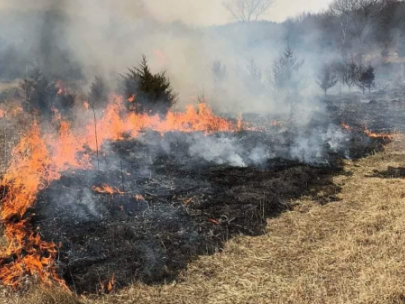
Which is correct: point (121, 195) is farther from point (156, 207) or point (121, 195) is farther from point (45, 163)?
point (45, 163)

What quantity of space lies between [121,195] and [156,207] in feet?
3.30

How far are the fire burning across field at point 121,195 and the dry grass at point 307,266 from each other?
440 mm

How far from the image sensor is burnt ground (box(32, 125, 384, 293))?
20.2 feet

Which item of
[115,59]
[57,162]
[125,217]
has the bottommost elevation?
[125,217]

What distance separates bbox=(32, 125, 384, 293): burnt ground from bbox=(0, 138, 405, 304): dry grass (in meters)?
0.35

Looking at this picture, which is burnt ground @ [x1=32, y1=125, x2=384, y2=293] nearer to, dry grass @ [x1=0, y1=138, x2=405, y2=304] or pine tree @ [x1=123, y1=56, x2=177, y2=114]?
dry grass @ [x1=0, y1=138, x2=405, y2=304]

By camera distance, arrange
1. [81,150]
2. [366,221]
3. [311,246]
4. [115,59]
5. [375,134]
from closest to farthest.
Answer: [311,246] → [366,221] → [81,150] → [375,134] → [115,59]

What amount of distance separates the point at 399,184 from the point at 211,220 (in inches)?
225

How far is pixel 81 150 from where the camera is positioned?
11320 mm

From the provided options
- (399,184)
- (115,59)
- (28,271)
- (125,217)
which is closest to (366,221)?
(399,184)

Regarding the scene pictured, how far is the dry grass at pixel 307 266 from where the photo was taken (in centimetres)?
518

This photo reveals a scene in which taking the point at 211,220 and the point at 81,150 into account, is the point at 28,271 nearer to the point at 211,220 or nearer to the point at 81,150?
the point at 211,220

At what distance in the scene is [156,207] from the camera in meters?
8.09

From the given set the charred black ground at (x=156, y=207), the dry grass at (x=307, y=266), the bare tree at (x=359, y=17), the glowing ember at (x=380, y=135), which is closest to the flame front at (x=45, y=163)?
the charred black ground at (x=156, y=207)
